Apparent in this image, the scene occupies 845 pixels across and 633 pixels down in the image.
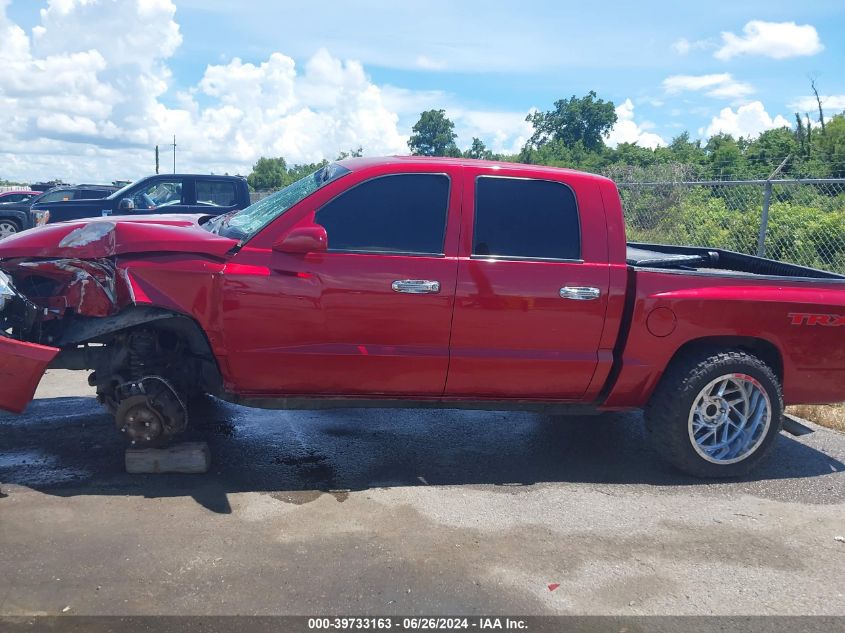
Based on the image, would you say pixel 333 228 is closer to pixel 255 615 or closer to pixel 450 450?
pixel 450 450

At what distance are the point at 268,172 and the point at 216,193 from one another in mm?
50247

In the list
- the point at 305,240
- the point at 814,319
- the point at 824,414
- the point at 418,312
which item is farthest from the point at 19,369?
the point at 824,414

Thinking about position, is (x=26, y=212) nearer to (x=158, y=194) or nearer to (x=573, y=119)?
(x=158, y=194)

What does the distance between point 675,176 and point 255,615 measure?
15.1 metres

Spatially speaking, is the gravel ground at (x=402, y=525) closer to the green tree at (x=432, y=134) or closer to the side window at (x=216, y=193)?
the side window at (x=216, y=193)

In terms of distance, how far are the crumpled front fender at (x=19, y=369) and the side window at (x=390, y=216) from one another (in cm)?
178

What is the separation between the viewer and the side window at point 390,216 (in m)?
4.38

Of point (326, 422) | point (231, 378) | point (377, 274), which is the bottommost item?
point (326, 422)

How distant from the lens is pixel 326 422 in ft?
18.8

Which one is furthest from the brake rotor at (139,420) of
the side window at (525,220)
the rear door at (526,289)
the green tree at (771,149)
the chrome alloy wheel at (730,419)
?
the green tree at (771,149)

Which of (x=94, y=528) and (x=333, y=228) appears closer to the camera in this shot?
(x=94, y=528)

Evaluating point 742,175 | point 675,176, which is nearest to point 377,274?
point 675,176

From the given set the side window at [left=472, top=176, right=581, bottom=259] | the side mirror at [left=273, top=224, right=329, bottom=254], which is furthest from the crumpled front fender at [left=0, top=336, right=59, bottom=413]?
the side window at [left=472, top=176, right=581, bottom=259]

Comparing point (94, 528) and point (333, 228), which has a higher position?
point (333, 228)
